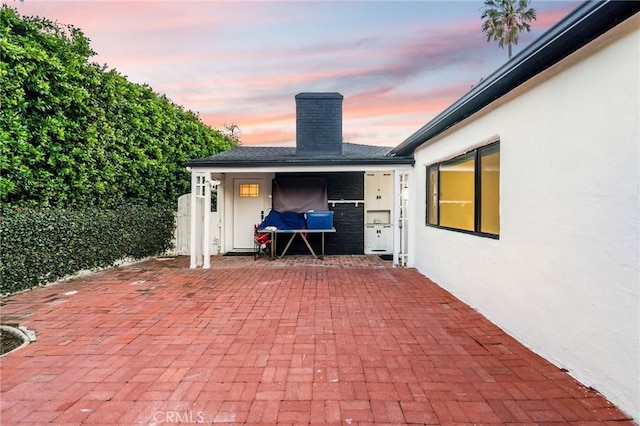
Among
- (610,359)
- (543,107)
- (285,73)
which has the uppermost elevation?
(285,73)

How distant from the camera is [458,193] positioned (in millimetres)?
4906

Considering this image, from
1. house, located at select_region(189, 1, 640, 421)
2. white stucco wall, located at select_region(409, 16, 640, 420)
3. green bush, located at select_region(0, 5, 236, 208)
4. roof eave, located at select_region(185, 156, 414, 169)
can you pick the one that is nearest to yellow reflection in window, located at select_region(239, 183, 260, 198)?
green bush, located at select_region(0, 5, 236, 208)

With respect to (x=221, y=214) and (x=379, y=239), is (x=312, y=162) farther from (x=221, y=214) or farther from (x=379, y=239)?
(x=221, y=214)

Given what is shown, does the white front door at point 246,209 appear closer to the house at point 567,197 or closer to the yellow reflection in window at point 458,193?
the yellow reflection in window at point 458,193

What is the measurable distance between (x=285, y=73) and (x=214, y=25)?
8.42 ft

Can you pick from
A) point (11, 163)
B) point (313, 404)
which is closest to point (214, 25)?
point (11, 163)

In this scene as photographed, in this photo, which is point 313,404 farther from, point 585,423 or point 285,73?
point 285,73

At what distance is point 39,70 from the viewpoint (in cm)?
485

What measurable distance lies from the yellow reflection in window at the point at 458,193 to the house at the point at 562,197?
0.04m

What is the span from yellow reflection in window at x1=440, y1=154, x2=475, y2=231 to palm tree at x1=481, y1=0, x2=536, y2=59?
18.7 meters

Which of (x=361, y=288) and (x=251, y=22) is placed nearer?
(x=361, y=288)

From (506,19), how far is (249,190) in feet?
63.7

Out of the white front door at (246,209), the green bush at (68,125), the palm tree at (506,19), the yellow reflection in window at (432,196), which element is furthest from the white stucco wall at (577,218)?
the palm tree at (506,19)

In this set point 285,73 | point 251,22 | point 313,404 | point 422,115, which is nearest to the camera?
point 313,404
